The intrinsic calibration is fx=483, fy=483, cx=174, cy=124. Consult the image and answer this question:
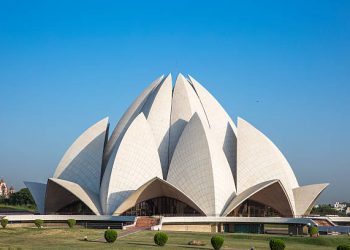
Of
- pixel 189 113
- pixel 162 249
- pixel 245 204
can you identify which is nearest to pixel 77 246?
pixel 162 249

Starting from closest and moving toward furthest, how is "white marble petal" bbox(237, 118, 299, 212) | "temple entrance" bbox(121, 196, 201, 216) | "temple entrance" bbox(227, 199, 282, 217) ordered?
"temple entrance" bbox(121, 196, 201, 216), "temple entrance" bbox(227, 199, 282, 217), "white marble petal" bbox(237, 118, 299, 212)

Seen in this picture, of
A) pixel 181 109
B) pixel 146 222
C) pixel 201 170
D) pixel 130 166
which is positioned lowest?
pixel 146 222

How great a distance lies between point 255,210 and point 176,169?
319 inches

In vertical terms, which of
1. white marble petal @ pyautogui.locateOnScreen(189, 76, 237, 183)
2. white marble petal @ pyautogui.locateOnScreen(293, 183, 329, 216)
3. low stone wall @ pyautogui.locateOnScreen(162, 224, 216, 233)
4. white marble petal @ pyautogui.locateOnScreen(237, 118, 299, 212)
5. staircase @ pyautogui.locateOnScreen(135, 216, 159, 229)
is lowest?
low stone wall @ pyautogui.locateOnScreen(162, 224, 216, 233)

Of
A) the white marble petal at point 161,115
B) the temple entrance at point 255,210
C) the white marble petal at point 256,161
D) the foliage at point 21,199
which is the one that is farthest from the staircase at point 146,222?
the foliage at point 21,199

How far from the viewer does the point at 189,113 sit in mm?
46594

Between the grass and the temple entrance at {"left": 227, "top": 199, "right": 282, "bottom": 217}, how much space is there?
46.5 feet

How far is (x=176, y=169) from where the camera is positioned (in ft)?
136

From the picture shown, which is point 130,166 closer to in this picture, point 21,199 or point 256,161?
point 256,161

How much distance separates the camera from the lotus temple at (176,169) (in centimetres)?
3984

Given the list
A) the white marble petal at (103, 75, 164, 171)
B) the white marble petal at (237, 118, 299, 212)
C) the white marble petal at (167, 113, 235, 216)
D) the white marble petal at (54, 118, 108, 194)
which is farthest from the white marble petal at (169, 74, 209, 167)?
the white marble petal at (54, 118, 108, 194)

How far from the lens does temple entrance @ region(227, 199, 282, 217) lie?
42094 mm

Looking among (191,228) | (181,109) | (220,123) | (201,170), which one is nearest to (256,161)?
(220,123)

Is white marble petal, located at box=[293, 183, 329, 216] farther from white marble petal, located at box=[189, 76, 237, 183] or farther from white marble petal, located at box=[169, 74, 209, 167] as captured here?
white marble petal, located at box=[169, 74, 209, 167]
